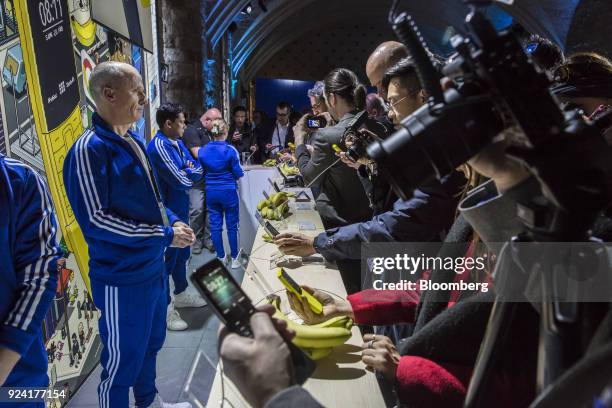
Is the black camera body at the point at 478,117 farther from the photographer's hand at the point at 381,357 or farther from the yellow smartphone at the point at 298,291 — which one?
the yellow smartphone at the point at 298,291

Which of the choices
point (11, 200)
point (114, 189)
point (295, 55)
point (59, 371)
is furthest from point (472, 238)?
point (295, 55)

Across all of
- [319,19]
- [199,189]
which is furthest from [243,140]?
[319,19]

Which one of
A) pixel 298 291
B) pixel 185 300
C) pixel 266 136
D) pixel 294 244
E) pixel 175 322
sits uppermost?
pixel 266 136

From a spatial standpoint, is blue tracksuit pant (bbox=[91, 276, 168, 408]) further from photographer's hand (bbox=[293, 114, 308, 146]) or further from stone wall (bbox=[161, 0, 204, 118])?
stone wall (bbox=[161, 0, 204, 118])

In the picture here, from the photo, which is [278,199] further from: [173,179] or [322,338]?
[322,338]

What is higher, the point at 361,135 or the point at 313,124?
the point at 313,124

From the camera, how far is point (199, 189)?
579 centimetres

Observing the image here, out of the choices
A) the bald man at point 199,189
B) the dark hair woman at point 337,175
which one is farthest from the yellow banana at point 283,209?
the bald man at point 199,189

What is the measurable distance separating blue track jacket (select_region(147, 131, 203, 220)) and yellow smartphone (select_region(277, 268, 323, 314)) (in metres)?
2.47

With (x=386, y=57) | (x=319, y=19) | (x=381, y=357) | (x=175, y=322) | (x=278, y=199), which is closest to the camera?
(x=381, y=357)

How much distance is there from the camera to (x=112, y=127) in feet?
6.84

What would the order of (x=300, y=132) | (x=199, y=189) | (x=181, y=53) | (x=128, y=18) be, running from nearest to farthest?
(x=128, y=18) < (x=300, y=132) < (x=199, y=189) < (x=181, y=53)

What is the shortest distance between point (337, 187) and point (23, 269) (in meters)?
2.06

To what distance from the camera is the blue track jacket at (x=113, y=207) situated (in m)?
1.94
